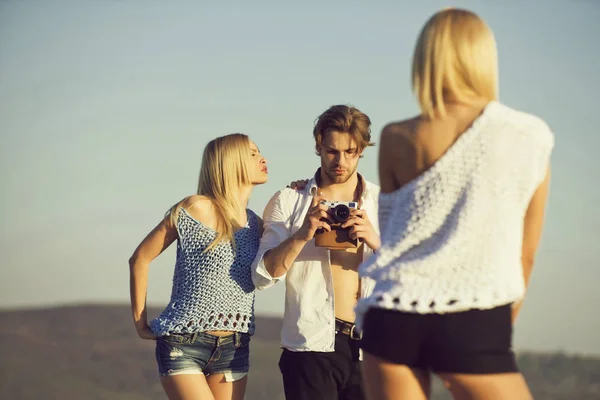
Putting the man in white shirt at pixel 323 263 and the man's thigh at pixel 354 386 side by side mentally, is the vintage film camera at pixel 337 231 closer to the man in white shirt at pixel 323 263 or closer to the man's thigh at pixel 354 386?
the man in white shirt at pixel 323 263

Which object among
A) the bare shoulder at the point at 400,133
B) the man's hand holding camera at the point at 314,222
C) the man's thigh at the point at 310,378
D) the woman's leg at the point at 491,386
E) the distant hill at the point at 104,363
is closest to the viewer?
the woman's leg at the point at 491,386

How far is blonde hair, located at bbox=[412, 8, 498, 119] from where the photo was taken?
298 cm

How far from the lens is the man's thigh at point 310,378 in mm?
4828

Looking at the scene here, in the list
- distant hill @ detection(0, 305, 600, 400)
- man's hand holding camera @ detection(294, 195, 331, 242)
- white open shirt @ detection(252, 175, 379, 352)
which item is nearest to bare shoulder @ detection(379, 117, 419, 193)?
man's hand holding camera @ detection(294, 195, 331, 242)

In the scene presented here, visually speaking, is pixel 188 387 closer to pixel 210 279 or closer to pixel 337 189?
pixel 210 279

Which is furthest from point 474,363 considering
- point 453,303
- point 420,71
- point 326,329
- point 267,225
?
point 267,225

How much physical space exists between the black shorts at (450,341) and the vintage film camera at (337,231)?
69.6 inches

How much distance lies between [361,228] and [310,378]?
80cm

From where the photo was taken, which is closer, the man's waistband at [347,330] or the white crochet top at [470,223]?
the white crochet top at [470,223]

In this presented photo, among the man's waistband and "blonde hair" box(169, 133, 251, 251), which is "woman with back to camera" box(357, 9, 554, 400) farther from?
"blonde hair" box(169, 133, 251, 251)

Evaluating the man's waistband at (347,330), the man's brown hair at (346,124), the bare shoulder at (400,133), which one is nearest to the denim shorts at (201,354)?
the man's waistband at (347,330)

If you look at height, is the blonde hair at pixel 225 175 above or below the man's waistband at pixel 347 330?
above

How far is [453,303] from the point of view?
2926 mm

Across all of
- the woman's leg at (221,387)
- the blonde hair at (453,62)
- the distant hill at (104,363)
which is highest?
the blonde hair at (453,62)
